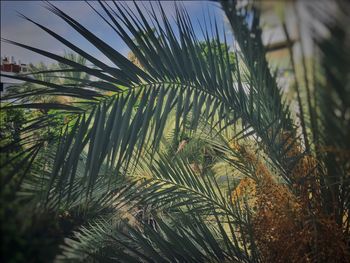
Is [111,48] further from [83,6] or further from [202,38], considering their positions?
[202,38]

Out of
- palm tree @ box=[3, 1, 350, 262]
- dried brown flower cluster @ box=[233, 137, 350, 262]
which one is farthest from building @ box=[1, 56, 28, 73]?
dried brown flower cluster @ box=[233, 137, 350, 262]

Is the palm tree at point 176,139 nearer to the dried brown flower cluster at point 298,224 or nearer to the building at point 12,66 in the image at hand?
the dried brown flower cluster at point 298,224

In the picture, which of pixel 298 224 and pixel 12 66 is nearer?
pixel 12 66

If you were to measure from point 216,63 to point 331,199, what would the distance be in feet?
3.11

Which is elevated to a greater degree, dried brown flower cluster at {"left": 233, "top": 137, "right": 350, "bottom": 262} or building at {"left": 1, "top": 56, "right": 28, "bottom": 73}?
building at {"left": 1, "top": 56, "right": 28, "bottom": 73}

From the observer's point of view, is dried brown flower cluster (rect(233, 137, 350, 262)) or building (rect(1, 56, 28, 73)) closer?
building (rect(1, 56, 28, 73))

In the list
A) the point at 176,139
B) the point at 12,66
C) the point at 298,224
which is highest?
the point at 12,66

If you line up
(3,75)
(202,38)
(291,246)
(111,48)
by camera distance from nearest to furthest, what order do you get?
(3,75), (111,48), (291,246), (202,38)

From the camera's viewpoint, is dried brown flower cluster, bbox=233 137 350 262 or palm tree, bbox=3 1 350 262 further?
dried brown flower cluster, bbox=233 137 350 262

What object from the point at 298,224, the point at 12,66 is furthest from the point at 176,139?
the point at 12,66

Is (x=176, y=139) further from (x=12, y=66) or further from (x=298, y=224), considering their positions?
(x=12, y=66)

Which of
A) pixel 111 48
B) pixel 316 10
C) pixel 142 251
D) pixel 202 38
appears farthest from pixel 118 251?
pixel 316 10

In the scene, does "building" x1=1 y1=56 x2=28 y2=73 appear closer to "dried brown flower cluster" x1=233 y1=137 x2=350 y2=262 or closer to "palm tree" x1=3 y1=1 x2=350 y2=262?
"palm tree" x1=3 y1=1 x2=350 y2=262

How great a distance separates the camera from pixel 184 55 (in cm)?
191
